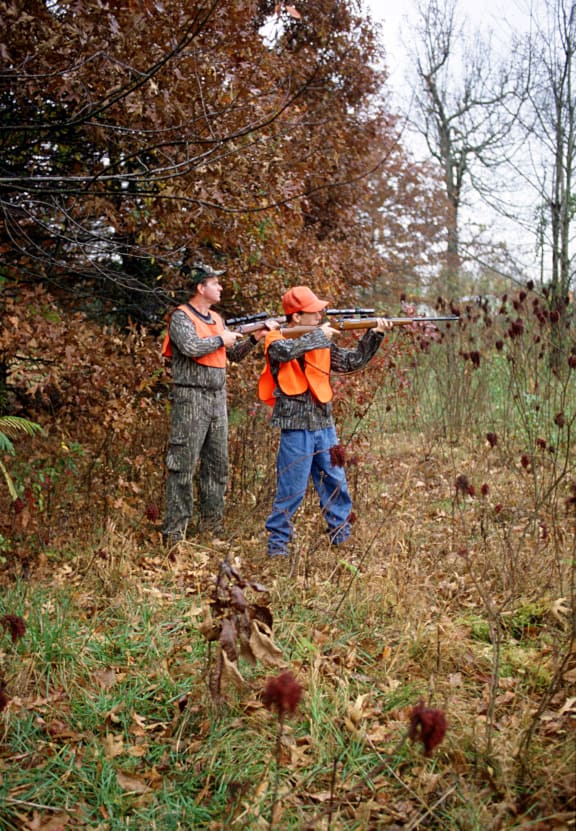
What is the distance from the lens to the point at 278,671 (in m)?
3.44

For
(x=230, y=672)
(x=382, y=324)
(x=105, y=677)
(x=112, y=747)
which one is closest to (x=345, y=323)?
(x=382, y=324)

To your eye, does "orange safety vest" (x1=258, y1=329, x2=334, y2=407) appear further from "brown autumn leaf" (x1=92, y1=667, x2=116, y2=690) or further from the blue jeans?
"brown autumn leaf" (x1=92, y1=667, x2=116, y2=690)

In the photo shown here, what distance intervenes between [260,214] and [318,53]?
561 centimetres

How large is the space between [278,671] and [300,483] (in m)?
1.74

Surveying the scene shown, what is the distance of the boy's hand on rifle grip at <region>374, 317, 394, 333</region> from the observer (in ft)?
16.8

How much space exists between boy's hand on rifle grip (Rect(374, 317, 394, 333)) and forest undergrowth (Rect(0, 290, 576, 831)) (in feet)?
3.50

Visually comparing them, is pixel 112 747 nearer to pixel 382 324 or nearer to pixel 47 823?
pixel 47 823

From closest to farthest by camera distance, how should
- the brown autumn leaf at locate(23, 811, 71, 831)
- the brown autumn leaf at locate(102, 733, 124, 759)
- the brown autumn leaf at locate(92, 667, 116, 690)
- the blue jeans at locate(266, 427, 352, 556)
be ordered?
the brown autumn leaf at locate(23, 811, 71, 831) < the brown autumn leaf at locate(102, 733, 124, 759) < the brown autumn leaf at locate(92, 667, 116, 690) < the blue jeans at locate(266, 427, 352, 556)

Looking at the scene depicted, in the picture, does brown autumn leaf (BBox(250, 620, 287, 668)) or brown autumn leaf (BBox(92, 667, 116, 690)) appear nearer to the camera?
brown autumn leaf (BBox(250, 620, 287, 668))

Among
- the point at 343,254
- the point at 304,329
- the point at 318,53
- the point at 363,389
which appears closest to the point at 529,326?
the point at 363,389

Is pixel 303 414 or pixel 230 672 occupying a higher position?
pixel 303 414

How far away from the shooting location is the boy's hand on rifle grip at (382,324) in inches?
202

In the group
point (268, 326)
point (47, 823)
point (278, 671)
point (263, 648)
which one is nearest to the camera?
point (47, 823)

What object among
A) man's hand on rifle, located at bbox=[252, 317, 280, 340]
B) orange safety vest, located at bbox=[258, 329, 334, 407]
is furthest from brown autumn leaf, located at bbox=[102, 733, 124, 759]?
man's hand on rifle, located at bbox=[252, 317, 280, 340]
